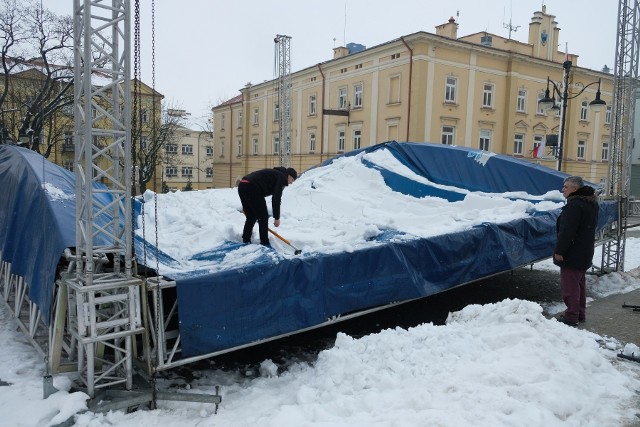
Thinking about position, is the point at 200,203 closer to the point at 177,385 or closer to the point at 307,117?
the point at 177,385

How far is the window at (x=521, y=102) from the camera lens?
93.1 ft

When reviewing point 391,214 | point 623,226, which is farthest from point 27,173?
point 623,226

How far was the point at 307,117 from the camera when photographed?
32625 millimetres

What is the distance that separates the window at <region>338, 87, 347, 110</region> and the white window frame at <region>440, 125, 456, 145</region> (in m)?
6.38

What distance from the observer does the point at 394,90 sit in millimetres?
25703

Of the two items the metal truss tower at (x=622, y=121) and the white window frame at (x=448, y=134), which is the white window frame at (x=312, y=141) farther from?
the metal truss tower at (x=622, y=121)

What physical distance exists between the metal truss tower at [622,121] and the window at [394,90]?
15.8 meters

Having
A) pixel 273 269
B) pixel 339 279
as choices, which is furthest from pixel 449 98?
pixel 273 269

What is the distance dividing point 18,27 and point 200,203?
19.2 m

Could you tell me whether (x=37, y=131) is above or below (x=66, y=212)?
above

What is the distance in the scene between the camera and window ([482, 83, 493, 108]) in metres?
27.1

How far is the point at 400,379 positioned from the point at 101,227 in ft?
9.83

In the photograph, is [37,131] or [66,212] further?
[37,131]

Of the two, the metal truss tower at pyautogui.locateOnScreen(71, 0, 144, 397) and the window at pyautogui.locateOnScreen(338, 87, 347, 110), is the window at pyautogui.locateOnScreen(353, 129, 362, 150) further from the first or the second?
the metal truss tower at pyautogui.locateOnScreen(71, 0, 144, 397)
